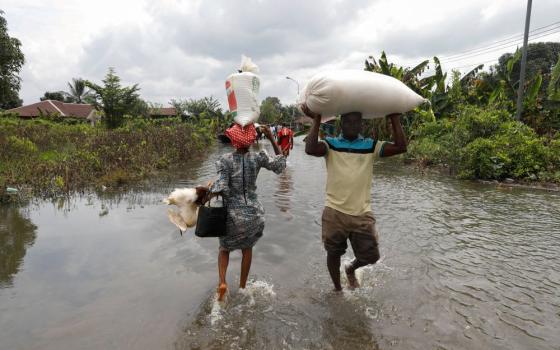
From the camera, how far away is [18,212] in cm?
618

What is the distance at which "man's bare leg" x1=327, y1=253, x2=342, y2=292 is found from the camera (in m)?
3.38

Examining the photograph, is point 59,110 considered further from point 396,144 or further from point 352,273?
point 396,144

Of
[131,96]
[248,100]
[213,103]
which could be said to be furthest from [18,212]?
[213,103]

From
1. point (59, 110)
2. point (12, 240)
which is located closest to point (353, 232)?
point (12, 240)

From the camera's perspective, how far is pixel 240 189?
131 inches

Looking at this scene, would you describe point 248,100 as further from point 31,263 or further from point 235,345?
point 31,263

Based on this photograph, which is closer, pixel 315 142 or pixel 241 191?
pixel 315 142

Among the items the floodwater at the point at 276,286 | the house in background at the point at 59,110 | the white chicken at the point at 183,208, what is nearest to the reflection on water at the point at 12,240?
the floodwater at the point at 276,286

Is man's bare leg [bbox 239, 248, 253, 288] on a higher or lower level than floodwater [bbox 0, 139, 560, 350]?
higher

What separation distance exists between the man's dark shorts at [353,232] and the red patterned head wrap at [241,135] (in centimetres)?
88

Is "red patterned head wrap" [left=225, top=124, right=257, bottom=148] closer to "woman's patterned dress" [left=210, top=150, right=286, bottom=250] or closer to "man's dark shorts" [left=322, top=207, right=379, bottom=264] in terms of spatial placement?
"woman's patterned dress" [left=210, top=150, right=286, bottom=250]

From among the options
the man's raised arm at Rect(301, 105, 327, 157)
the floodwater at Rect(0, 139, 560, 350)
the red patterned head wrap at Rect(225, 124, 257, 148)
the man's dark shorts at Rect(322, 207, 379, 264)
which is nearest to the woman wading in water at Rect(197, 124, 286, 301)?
the red patterned head wrap at Rect(225, 124, 257, 148)

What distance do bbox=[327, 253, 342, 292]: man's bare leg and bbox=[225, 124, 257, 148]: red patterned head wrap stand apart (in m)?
1.22

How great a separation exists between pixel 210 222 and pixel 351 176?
48.4 inches
